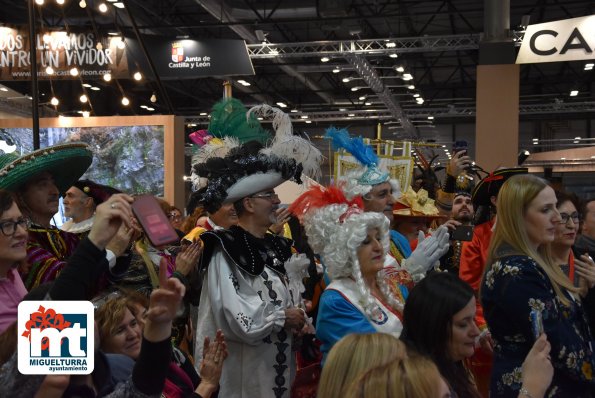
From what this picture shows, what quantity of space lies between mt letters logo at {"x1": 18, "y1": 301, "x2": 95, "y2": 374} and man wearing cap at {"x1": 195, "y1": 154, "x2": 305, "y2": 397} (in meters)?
1.18

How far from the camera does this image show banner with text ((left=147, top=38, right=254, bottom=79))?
10.0 meters

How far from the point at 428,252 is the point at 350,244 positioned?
0.46 meters

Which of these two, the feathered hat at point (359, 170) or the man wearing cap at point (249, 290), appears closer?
the man wearing cap at point (249, 290)

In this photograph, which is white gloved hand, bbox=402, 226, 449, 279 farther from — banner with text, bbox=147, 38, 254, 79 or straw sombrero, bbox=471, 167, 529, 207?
banner with text, bbox=147, 38, 254, 79

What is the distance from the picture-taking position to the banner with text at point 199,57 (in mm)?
10047

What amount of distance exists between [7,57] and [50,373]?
822 centimetres

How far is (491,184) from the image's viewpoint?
12.7 ft

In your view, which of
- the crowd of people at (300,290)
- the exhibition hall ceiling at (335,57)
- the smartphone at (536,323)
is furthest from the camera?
the exhibition hall ceiling at (335,57)

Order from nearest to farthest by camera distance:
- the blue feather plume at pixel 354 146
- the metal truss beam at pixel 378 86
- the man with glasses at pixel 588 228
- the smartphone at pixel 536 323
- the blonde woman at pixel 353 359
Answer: the blonde woman at pixel 353 359 → the smartphone at pixel 536 323 → the blue feather plume at pixel 354 146 → the man with glasses at pixel 588 228 → the metal truss beam at pixel 378 86

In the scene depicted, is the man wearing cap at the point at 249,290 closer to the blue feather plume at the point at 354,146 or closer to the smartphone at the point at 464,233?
the blue feather plume at the point at 354,146

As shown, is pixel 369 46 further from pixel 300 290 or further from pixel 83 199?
pixel 300 290

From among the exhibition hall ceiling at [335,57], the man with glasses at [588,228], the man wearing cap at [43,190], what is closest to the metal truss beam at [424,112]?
the exhibition hall ceiling at [335,57]

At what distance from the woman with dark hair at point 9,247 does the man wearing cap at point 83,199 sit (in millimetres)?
1606

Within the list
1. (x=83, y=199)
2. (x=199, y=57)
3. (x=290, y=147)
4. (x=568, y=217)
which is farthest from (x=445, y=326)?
(x=199, y=57)
